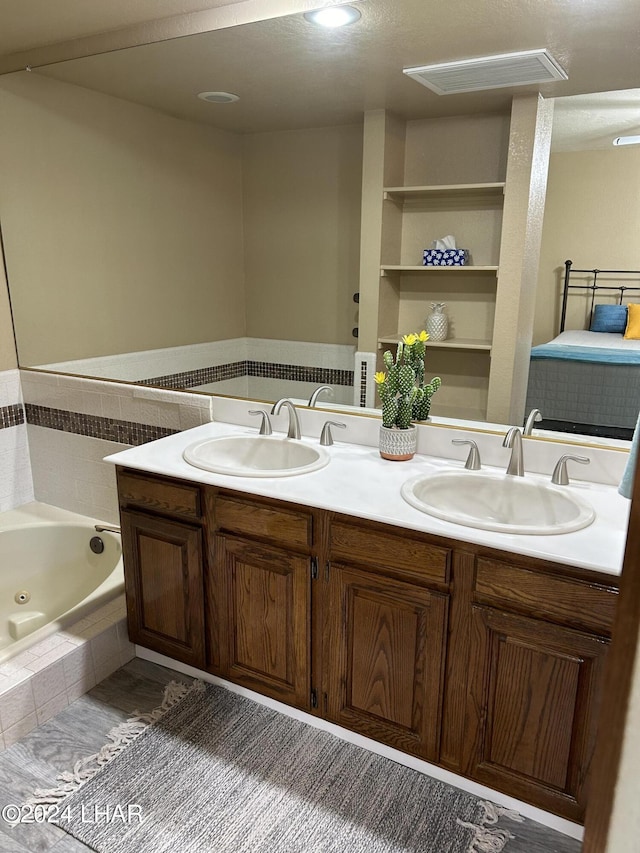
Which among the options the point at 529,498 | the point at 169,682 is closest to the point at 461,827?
the point at 529,498

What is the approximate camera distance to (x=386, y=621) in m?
1.79

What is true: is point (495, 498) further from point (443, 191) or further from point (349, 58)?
point (349, 58)

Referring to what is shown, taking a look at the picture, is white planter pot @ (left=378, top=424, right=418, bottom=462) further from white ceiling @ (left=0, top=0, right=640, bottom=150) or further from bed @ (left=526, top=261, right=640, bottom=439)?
white ceiling @ (left=0, top=0, right=640, bottom=150)

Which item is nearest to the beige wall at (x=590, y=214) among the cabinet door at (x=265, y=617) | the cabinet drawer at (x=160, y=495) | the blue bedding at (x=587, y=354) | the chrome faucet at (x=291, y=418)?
the blue bedding at (x=587, y=354)

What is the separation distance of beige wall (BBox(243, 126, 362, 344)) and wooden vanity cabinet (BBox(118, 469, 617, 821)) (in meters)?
0.81

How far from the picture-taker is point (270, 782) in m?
1.88

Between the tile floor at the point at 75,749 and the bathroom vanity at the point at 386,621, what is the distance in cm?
12

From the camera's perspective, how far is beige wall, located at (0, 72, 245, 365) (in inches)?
102

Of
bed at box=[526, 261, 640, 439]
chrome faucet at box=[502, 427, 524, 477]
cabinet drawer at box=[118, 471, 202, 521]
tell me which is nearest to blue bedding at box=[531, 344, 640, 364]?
bed at box=[526, 261, 640, 439]

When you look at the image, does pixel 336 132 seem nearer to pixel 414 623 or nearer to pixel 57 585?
pixel 414 623

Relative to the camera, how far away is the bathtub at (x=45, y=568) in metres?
2.77

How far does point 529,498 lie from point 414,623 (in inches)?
20.6

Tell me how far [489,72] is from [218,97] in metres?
1.05

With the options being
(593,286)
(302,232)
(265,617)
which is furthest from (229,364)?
(593,286)
